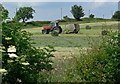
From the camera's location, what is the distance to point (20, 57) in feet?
13.6

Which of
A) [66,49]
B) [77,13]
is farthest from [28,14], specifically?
[77,13]

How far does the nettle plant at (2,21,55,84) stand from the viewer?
167 inches

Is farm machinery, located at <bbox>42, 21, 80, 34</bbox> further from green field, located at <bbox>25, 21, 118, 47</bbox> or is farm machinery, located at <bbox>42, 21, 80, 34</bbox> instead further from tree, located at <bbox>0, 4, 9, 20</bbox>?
tree, located at <bbox>0, 4, 9, 20</bbox>

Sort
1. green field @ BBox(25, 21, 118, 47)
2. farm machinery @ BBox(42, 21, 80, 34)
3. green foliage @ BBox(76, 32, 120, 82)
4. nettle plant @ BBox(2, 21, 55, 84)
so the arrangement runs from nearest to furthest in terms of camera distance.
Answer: nettle plant @ BBox(2, 21, 55, 84) < green foliage @ BBox(76, 32, 120, 82) < green field @ BBox(25, 21, 118, 47) < farm machinery @ BBox(42, 21, 80, 34)

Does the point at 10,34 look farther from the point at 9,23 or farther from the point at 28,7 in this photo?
the point at 28,7

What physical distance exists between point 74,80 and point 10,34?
5.08 feet

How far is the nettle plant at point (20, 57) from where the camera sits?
4.25m

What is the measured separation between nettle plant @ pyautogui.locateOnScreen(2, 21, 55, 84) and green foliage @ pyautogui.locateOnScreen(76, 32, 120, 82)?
863mm

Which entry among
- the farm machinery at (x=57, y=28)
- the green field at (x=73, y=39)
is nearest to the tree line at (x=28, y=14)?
the green field at (x=73, y=39)

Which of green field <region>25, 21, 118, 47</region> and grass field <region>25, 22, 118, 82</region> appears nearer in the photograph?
grass field <region>25, 22, 118, 82</region>

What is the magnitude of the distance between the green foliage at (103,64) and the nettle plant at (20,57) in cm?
86

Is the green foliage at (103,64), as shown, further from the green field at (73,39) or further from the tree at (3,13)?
the tree at (3,13)

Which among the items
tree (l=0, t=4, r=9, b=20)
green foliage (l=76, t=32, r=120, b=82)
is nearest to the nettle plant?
tree (l=0, t=4, r=9, b=20)

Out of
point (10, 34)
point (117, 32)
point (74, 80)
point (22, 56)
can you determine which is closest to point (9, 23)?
point (10, 34)
